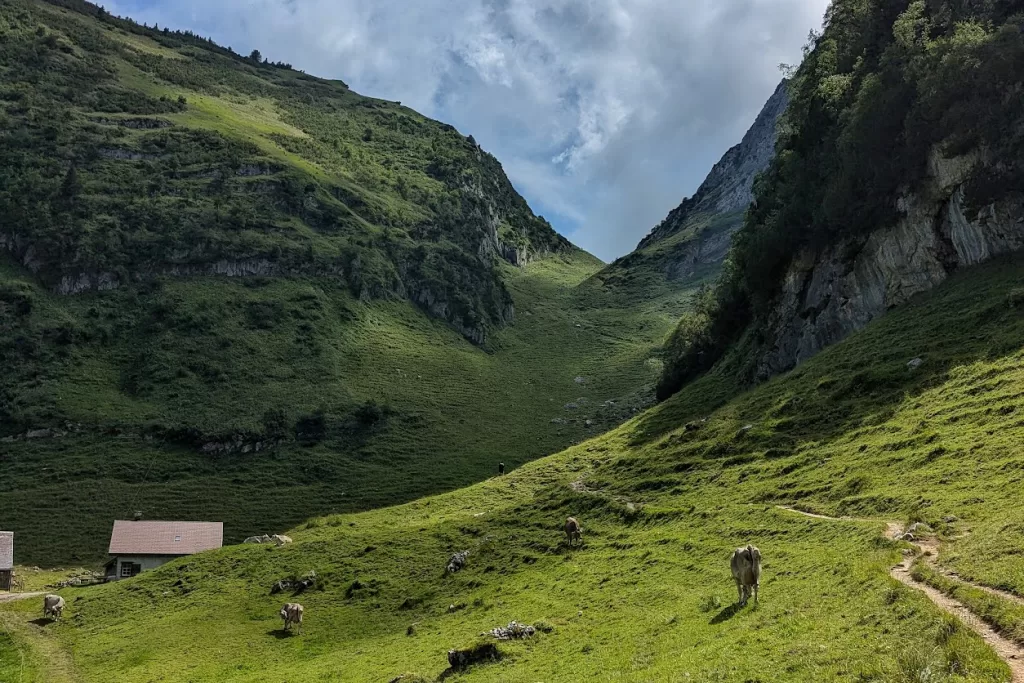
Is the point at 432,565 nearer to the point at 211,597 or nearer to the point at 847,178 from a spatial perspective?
the point at 211,597

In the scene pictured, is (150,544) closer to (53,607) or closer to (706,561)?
(53,607)

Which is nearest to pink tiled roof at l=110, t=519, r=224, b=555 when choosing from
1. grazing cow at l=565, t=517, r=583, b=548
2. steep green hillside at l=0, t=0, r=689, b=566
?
steep green hillside at l=0, t=0, r=689, b=566

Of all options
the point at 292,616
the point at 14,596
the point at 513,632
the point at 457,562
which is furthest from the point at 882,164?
the point at 14,596

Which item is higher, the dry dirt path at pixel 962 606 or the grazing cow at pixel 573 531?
the grazing cow at pixel 573 531

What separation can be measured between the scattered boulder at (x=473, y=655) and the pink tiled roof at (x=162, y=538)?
5210cm

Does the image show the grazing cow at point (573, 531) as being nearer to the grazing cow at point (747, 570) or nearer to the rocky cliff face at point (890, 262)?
the grazing cow at point (747, 570)

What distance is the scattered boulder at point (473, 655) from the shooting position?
943 inches

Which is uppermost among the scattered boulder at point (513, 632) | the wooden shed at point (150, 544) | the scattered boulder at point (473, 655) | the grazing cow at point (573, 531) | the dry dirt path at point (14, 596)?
the wooden shed at point (150, 544)

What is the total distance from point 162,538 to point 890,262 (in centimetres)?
6954

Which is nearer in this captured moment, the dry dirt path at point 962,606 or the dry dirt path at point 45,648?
the dry dirt path at point 962,606

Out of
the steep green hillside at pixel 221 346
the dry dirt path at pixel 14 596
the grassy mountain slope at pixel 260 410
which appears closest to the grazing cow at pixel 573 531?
the dry dirt path at pixel 14 596

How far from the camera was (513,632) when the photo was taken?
85.3 ft

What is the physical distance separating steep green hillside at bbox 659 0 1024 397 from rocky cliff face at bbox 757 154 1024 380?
0.12 metres

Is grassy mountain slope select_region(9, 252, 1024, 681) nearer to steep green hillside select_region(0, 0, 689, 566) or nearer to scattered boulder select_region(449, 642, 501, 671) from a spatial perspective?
scattered boulder select_region(449, 642, 501, 671)
